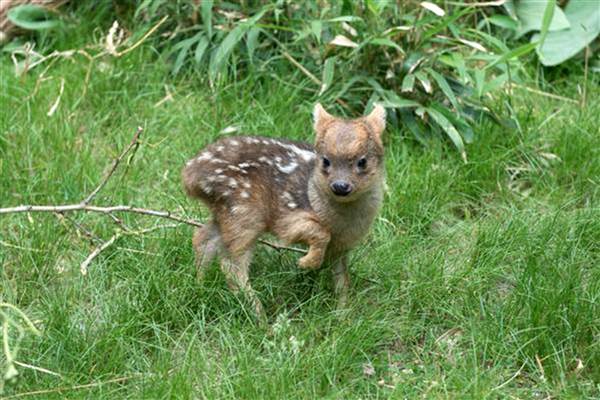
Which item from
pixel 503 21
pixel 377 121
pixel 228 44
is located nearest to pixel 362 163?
pixel 377 121

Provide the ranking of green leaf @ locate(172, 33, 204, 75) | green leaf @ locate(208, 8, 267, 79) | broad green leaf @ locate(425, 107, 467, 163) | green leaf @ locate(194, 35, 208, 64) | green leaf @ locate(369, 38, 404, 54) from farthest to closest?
green leaf @ locate(172, 33, 204, 75)
green leaf @ locate(194, 35, 208, 64)
green leaf @ locate(208, 8, 267, 79)
green leaf @ locate(369, 38, 404, 54)
broad green leaf @ locate(425, 107, 467, 163)

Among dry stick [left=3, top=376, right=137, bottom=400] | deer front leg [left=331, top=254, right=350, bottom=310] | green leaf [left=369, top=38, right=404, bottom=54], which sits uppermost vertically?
green leaf [left=369, top=38, right=404, bottom=54]

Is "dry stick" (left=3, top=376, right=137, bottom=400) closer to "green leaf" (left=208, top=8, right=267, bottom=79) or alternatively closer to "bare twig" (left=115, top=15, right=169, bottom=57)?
"bare twig" (left=115, top=15, right=169, bottom=57)

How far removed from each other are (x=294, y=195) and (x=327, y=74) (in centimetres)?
142

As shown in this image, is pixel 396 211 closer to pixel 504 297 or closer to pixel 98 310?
pixel 504 297

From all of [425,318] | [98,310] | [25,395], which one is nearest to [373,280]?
[425,318]

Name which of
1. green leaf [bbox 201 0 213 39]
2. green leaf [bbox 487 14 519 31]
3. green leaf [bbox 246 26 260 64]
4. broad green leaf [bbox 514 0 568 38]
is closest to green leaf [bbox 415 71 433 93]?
green leaf [bbox 487 14 519 31]

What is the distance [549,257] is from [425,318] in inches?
26.2

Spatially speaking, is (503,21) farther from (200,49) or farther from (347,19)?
(200,49)

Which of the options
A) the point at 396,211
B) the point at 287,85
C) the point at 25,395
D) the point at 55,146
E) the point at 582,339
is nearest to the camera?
the point at 25,395

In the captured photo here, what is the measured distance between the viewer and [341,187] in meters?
5.16

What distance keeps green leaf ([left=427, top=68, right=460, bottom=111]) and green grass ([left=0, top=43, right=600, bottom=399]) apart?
23 centimetres

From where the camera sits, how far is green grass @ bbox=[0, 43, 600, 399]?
4.90 metres

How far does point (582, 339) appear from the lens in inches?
198
